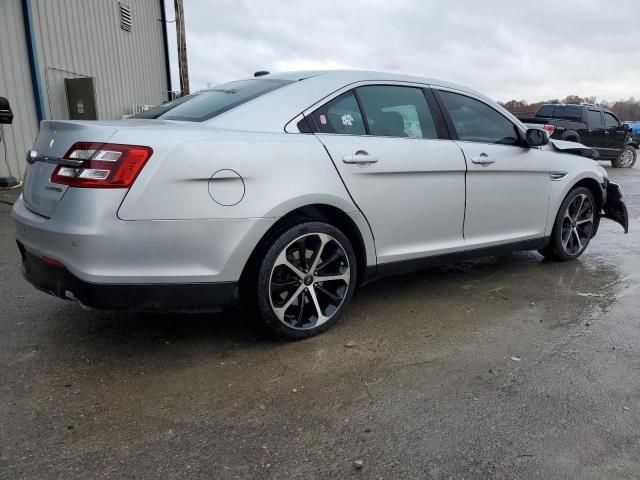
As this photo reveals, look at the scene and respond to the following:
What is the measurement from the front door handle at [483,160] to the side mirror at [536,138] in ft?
1.82

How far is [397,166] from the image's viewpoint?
3365 millimetres

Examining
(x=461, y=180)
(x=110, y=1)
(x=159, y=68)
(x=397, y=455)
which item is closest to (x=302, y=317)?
(x=397, y=455)

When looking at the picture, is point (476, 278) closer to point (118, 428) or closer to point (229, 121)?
point (229, 121)

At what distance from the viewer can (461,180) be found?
12.4 feet

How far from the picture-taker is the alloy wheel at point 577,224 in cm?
491

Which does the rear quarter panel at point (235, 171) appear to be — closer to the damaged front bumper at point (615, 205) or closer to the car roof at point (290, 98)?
the car roof at point (290, 98)

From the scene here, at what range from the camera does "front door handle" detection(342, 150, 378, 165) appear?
3141 mm

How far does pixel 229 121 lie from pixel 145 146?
22.5 inches

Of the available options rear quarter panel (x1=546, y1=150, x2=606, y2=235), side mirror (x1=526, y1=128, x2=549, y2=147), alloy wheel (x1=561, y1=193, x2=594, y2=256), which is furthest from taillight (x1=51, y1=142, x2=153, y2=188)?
alloy wheel (x1=561, y1=193, x2=594, y2=256)

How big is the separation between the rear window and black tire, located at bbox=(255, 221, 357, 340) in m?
0.84

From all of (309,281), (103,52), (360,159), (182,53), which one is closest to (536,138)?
(360,159)

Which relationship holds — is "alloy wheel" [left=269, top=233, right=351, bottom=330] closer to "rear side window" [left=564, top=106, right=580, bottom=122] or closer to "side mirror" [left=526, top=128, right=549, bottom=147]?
"side mirror" [left=526, top=128, right=549, bottom=147]

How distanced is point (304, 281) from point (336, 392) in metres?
0.73

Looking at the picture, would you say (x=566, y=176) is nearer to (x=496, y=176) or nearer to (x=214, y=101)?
(x=496, y=176)
